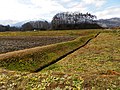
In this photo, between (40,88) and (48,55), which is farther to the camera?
(48,55)

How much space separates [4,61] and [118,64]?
15.6 m

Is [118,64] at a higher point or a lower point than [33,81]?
lower

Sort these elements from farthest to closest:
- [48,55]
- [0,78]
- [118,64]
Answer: [48,55] < [118,64] < [0,78]

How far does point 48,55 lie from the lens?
42.9 meters

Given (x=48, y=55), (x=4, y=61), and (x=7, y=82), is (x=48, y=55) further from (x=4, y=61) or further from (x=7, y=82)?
(x=7, y=82)

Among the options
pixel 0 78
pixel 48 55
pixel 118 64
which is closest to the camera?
pixel 0 78

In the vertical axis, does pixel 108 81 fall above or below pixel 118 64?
above

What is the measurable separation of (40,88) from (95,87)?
11.4ft

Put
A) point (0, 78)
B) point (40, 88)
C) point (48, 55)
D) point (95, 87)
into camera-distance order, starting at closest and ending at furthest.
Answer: point (95, 87)
point (40, 88)
point (0, 78)
point (48, 55)

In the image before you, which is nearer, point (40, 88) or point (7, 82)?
point (40, 88)

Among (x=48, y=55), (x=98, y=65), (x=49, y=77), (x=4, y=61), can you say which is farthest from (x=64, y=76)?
(x=48, y=55)

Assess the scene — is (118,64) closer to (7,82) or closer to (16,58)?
(16,58)

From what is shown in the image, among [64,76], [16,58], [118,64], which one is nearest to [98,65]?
[118,64]

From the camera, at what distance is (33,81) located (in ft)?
53.3
